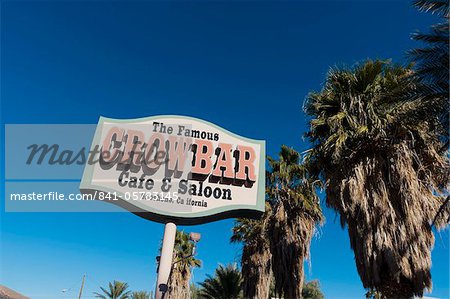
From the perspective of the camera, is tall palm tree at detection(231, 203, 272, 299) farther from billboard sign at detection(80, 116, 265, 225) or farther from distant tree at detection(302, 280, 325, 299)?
distant tree at detection(302, 280, 325, 299)

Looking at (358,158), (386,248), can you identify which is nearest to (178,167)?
(358,158)

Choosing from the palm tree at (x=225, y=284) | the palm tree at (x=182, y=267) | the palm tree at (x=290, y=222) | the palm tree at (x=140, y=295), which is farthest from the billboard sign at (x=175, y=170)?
the palm tree at (x=140, y=295)

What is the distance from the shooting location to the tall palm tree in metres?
18.0

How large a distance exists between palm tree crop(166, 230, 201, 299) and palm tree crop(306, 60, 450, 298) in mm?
18272

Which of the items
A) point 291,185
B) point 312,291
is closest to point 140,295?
point 312,291

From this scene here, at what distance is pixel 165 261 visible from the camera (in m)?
11.0

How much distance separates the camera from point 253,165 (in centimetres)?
1298

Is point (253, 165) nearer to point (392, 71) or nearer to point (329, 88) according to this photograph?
point (329, 88)

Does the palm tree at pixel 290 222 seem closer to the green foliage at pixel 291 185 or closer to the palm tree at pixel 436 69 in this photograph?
the green foliage at pixel 291 185

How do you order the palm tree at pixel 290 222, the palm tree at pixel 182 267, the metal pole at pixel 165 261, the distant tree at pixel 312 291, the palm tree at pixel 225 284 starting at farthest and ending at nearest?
the distant tree at pixel 312 291 < the palm tree at pixel 182 267 < the palm tree at pixel 225 284 < the palm tree at pixel 290 222 < the metal pole at pixel 165 261

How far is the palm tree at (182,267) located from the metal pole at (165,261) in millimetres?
16258

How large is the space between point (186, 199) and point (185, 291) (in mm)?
19499

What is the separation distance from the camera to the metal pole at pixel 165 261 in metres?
10.4

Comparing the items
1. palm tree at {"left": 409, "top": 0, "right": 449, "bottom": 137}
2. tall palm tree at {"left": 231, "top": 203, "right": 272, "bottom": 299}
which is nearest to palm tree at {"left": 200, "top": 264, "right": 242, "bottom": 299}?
tall palm tree at {"left": 231, "top": 203, "right": 272, "bottom": 299}
